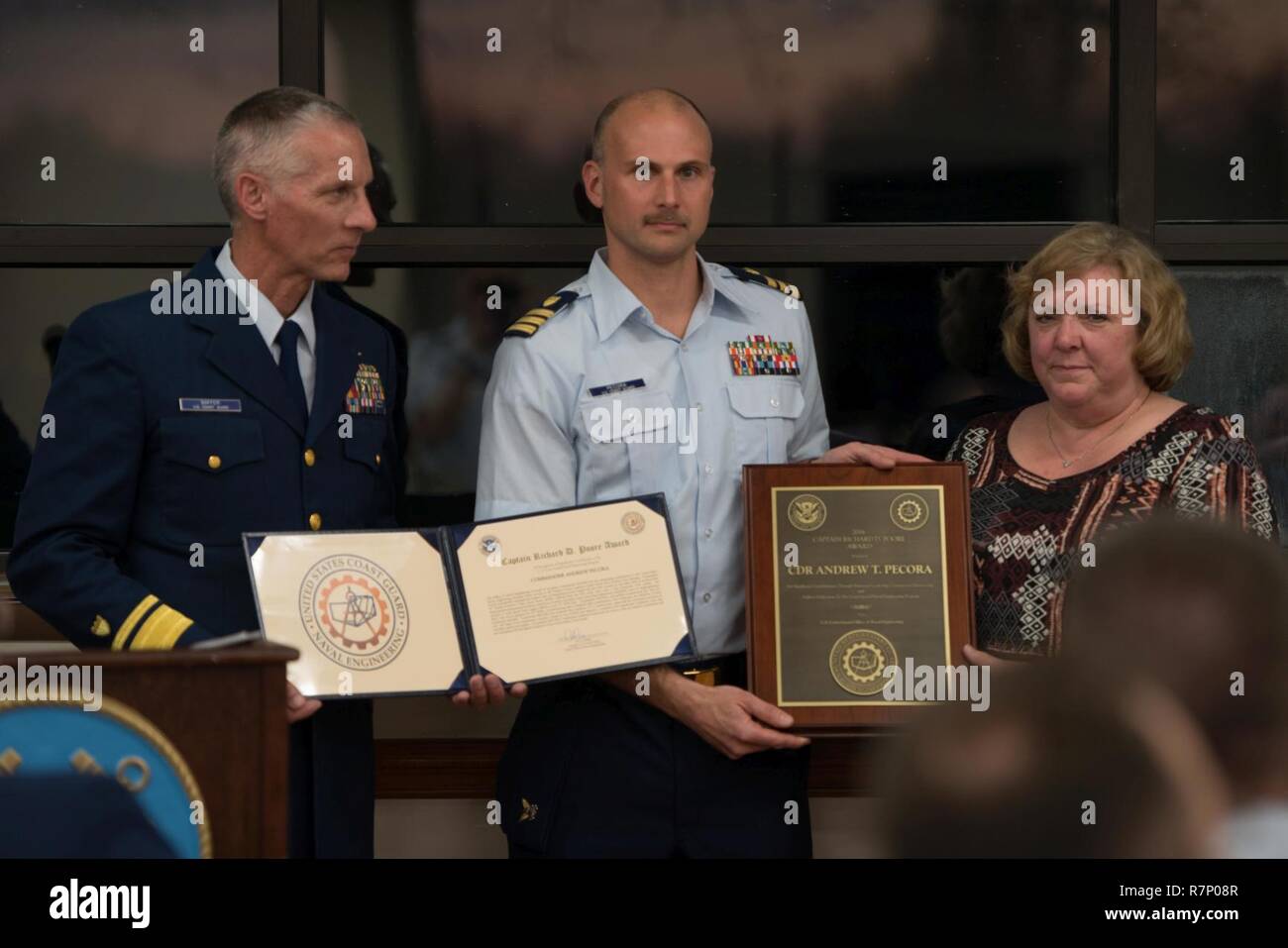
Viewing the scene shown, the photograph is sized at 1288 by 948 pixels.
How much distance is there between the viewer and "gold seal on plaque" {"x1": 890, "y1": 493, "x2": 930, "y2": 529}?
2.96 metres

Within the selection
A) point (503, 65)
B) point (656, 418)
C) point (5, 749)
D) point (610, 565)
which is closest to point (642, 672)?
point (610, 565)

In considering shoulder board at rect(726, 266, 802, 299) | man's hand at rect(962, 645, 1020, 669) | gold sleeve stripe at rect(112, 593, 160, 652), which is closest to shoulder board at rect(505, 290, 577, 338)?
shoulder board at rect(726, 266, 802, 299)

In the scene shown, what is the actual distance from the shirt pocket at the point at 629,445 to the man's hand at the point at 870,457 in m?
0.29

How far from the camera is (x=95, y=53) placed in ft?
11.6

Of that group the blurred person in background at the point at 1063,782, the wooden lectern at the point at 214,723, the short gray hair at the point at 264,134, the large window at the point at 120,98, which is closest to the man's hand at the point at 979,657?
the blurred person in background at the point at 1063,782

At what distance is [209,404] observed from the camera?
2812 millimetres

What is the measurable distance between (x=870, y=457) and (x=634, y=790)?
29.5 inches

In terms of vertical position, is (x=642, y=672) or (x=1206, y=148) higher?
(x=1206, y=148)

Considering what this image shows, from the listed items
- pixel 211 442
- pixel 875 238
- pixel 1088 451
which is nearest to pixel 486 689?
pixel 211 442

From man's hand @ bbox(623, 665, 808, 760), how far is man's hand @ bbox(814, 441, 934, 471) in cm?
46

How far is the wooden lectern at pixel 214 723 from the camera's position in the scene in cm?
216

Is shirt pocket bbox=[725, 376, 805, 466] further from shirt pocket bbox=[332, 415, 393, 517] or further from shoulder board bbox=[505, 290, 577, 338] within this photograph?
shirt pocket bbox=[332, 415, 393, 517]
